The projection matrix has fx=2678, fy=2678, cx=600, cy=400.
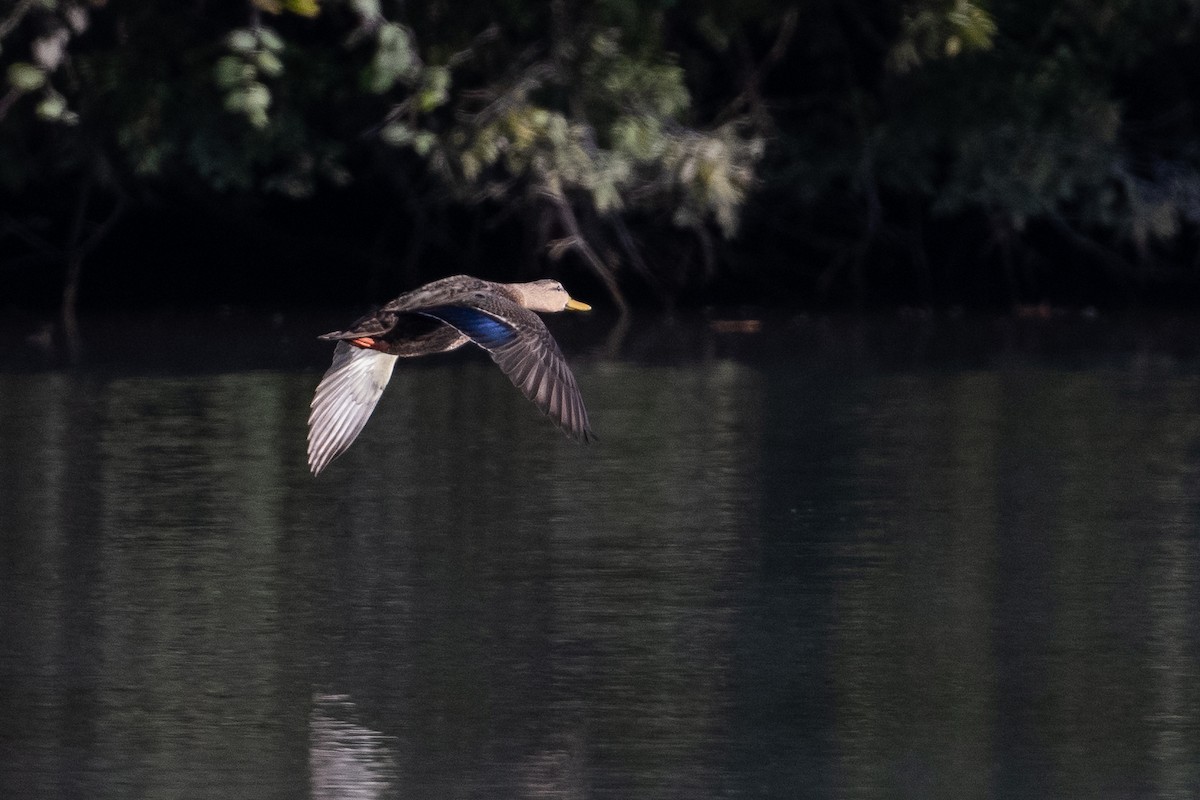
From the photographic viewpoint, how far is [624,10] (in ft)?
49.4

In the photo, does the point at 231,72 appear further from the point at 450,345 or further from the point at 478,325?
the point at 478,325

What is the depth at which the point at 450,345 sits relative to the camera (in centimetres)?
865

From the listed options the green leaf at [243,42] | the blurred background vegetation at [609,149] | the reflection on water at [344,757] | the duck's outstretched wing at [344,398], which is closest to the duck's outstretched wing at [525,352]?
the duck's outstretched wing at [344,398]

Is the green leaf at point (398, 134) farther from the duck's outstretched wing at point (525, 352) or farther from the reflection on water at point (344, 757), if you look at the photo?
the reflection on water at point (344, 757)

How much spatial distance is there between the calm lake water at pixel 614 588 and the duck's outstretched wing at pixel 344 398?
337 mm

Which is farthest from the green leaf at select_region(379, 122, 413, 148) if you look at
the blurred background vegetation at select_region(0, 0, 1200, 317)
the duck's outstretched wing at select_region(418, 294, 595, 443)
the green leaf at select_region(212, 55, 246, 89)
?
the duck's outstretched wing at select_region(418, 294, 595, 443)

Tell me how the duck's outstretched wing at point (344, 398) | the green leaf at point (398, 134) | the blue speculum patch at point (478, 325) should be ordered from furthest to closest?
the green leaf at point (398, 134) < the duck's outstretched wing at point (344, 398) < the blue speculum patch at point (478, 325)

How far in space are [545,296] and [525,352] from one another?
1.86 metres

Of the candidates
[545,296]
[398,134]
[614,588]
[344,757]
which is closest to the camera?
[344,757]

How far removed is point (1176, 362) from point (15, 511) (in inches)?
271

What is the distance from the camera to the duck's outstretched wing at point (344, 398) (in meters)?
9.04

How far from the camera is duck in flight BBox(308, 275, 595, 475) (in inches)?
298

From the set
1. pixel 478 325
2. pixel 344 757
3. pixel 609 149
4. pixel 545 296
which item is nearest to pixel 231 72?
pixel 609 149

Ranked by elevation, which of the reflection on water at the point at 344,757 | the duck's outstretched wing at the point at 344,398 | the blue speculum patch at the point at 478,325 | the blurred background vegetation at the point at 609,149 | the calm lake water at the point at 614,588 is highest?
the blurred background vegetation at the point at 609,149
